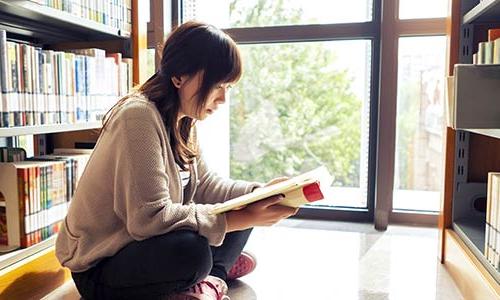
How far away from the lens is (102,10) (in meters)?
1.57

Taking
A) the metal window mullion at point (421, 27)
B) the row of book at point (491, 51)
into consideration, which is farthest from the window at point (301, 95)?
the row of book at point (491, 51)

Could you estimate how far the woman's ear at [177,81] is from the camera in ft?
3.69

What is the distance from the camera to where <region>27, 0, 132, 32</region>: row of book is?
1.39 meters

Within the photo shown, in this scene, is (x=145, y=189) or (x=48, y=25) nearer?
(x=145, y=189)

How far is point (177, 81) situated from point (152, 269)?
466 millimetres

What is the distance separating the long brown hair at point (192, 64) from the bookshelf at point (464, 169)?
77cm

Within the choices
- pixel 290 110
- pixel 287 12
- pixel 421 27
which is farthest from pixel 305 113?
pixel 421 27

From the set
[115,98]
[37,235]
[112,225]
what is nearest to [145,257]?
[112,225]

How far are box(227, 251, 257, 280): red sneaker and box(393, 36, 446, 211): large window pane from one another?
104 cm

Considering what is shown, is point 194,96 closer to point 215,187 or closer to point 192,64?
point 192,64

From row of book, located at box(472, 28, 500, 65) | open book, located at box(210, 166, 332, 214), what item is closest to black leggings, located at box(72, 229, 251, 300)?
open book, located at box(210, 166, 332, 214)

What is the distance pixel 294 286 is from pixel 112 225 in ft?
1.98

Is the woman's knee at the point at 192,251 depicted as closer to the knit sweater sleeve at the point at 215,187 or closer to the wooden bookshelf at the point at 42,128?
the knit sweater sleeve at the point at 215,187

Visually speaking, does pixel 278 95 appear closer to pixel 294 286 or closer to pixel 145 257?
pixel 294 286
